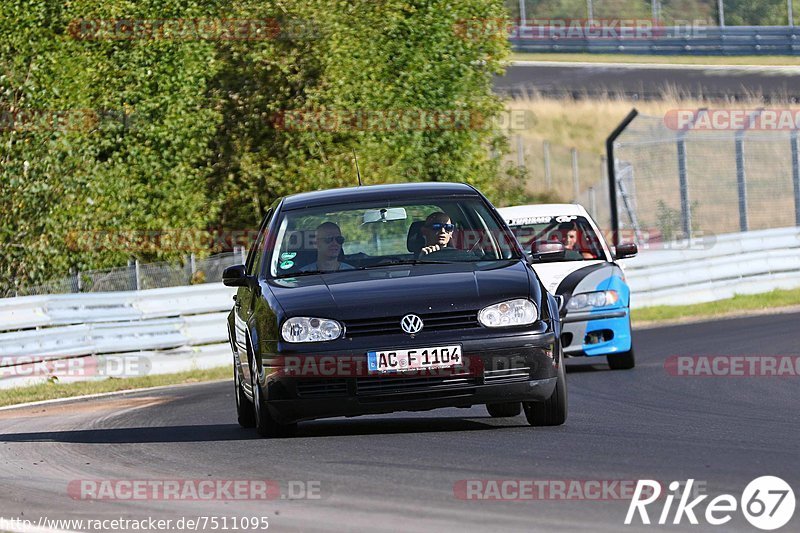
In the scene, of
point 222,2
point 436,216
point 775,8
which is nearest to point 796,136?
point 222,2

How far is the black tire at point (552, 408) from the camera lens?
930 cm

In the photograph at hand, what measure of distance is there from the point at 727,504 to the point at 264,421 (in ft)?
12.1

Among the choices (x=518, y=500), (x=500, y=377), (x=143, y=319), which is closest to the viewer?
(x=518, y=500)

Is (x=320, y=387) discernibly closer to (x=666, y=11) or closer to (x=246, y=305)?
(x=246, y=305)

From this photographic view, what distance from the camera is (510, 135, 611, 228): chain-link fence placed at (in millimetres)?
40500

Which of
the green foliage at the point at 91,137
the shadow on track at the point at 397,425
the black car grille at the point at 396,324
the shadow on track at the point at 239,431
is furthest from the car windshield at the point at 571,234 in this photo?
the green foliage at the point at 91,137

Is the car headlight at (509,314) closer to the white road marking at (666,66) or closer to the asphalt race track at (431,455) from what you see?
the asphalt race track at (431,455)

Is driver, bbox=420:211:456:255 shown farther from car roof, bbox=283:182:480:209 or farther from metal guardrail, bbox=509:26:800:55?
metal guardrail, bbox=509:26:800:55

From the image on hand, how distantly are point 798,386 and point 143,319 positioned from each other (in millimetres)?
9638

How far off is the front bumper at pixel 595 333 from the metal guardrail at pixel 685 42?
111 ft

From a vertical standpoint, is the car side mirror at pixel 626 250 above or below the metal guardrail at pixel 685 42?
above

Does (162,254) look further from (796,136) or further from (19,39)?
(796,136)

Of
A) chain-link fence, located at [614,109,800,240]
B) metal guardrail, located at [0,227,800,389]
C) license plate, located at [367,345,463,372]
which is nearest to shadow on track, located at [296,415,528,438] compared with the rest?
license plate, located at [367,345,463,372]

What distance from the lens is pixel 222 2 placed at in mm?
27953
